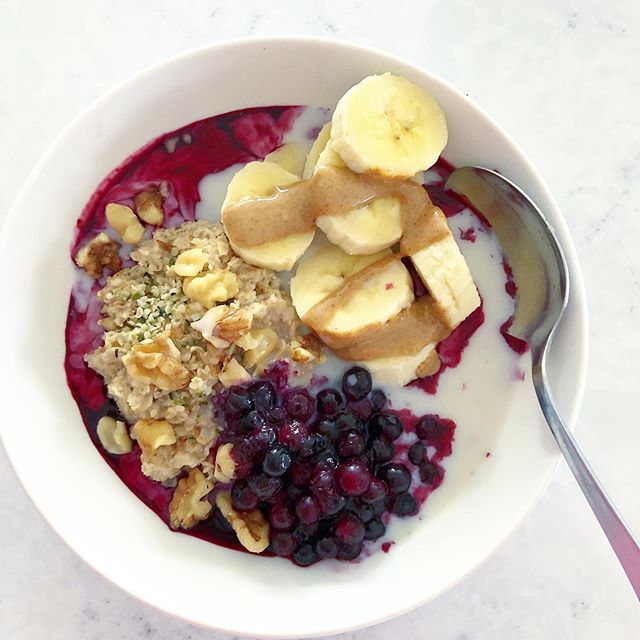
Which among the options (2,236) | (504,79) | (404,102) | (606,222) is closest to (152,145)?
(2,236)

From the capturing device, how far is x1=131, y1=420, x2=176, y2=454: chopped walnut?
1.20 m

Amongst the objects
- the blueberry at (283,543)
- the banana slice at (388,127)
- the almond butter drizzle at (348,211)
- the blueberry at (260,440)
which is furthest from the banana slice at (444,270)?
the blueberry at (283,543)

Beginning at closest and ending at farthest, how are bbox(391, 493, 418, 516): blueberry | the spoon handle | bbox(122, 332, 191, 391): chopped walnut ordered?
the spoon handle → bbox(122, 332, 191, 391): chopped walnut → bbox(391, 493, 418, 516): blueberry

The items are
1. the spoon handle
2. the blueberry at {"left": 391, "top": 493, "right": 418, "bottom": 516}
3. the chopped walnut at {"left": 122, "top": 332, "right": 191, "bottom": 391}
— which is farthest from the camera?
the blueberry at {"left": 391, "top": 493, "right": 418, "bottom": 516}

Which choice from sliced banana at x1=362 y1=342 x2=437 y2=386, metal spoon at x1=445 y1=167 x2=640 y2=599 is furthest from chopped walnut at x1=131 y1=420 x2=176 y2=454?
metal spoon at x1=445 y1=167 x2=640 y2=599

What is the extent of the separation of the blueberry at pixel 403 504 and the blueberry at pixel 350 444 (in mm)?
106

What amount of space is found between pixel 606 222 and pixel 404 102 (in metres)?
0.44

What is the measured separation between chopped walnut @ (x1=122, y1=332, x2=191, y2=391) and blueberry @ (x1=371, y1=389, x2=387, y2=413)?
30cm

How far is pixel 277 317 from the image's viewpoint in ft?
4.06

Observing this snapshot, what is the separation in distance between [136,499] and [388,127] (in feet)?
2.31

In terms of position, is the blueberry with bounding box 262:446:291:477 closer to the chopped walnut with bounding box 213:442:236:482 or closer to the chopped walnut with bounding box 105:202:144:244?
the chopped walnut with bounding box 213:442:236:482

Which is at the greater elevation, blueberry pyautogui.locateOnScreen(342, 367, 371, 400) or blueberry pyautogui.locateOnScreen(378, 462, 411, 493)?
blueberry pyautogui.locateOnScreen(342, 367, 371, 400)

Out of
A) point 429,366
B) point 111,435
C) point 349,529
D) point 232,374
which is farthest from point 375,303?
point 111,435

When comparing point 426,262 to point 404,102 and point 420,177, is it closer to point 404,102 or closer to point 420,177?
point 420,177
